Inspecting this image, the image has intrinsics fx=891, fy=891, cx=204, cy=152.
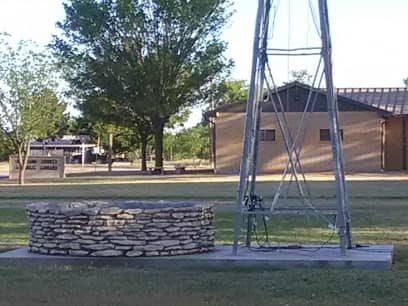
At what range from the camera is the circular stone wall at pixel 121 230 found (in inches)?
460

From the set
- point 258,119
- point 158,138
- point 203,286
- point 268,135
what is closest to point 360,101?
point 268,135

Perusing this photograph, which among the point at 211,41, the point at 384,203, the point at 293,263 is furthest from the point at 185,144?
the point at 293,263

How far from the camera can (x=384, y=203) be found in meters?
25.0

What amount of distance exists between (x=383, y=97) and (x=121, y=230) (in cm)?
4752

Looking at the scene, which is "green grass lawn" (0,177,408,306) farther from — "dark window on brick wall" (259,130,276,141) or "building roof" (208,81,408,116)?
"dark window on brick wall" (259,130,276,141)

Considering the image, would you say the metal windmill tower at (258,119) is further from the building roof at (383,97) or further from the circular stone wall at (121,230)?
the building roof at (383,97)

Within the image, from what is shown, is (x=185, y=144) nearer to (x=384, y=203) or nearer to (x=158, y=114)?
(x=158, y=114)

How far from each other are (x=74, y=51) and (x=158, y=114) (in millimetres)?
6624

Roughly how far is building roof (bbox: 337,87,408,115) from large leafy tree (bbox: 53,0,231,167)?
31.4ft

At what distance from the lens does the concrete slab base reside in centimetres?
1118

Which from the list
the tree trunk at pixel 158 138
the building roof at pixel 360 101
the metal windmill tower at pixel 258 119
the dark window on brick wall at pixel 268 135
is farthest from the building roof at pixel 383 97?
the metal windmill tower at pixel 258 119

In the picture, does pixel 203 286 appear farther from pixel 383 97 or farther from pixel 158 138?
pixel 383 97

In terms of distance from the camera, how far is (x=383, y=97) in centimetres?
5725

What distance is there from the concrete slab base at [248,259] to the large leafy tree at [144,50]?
41.6 m
